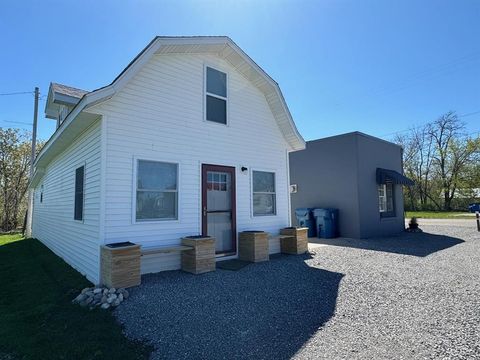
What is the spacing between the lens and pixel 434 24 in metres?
10.4

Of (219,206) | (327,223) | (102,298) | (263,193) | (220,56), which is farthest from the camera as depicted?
(327,223)

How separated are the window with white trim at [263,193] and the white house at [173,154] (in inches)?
1.2

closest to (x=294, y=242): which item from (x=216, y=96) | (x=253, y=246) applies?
(x=253, y=246)

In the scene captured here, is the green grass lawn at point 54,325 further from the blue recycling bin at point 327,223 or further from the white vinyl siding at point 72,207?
the blue recycling bin at point 327,223

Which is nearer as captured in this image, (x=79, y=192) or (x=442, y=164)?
(x=79, y=192)

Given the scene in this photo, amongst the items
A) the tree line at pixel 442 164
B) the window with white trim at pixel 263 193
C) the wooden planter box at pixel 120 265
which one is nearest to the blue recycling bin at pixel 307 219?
the window with white trim at pixel 263 193

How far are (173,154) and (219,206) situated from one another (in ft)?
5.72

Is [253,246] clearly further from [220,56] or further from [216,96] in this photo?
[220,56]

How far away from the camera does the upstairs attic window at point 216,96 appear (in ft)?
23.0

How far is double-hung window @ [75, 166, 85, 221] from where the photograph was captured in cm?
639

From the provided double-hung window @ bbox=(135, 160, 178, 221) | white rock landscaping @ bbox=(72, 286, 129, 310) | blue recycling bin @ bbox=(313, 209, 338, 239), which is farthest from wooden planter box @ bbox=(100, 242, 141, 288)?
blue recycling bin @ bbox=(313, 209, 338, 239)

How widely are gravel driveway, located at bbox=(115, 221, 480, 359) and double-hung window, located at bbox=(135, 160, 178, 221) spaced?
1.28m

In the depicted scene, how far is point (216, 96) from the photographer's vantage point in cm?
715

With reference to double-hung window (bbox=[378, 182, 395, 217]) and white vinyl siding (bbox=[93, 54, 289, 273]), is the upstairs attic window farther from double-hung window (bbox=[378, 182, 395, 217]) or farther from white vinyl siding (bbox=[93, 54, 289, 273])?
double-hung window (bbox=[378, 182, 395, 217])
